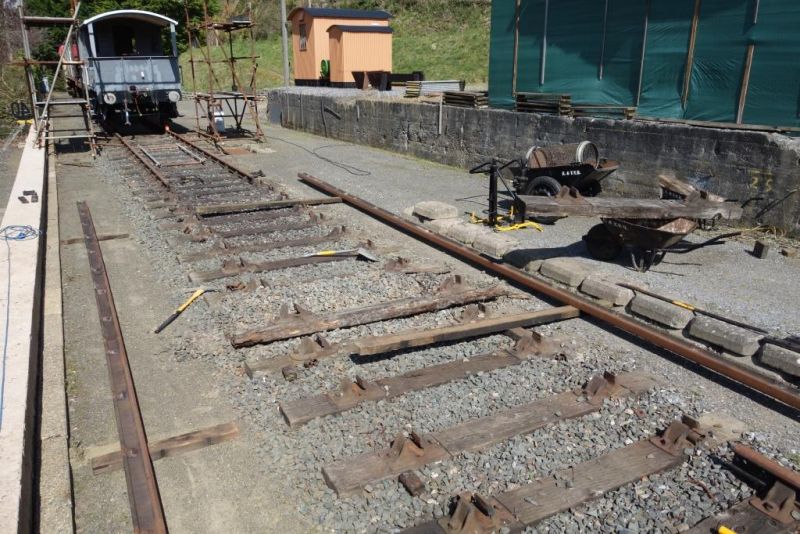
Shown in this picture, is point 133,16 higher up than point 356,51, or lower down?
higher up

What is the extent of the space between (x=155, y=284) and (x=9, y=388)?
2.72m

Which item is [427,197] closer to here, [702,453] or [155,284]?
[155,284]

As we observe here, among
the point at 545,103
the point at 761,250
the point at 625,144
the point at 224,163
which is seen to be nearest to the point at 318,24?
the point at 224,163

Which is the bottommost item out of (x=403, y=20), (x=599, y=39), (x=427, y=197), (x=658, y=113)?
(x=427, y=197)

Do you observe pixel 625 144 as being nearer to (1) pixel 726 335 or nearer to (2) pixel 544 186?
(2) pixel 544 186

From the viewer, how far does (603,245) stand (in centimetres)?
767

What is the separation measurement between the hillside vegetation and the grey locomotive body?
15.2 metres

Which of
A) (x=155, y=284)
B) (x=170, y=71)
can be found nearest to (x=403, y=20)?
(x=170, y=71)

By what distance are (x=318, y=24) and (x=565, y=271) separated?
25.3 meters

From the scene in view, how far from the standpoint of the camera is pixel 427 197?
1156 centimetres

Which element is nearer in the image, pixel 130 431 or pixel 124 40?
pixel 130 431

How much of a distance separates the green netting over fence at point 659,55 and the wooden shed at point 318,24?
14873 millimetres

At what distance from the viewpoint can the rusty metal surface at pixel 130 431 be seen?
3.19m

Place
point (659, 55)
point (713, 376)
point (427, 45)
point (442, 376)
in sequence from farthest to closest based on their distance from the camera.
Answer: point (427, 45) < point (659, 55) < point (713, 376) < point (442, 376)
